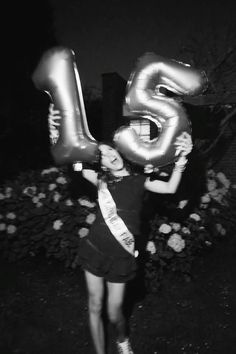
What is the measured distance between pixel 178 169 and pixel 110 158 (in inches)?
18.3

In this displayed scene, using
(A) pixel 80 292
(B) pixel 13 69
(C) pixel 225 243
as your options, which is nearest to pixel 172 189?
(A) pixel 80 292

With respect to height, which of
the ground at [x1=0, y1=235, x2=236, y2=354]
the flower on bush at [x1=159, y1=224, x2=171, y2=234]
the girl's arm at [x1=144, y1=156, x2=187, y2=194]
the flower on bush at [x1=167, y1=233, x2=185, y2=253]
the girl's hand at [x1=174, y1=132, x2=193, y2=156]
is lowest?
the ground at [x1=0, y1=235, x2=236, y2=354]

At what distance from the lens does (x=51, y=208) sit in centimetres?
399

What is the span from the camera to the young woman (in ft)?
7.19

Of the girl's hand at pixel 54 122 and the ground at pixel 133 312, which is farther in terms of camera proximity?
the ground at pixel 133 312

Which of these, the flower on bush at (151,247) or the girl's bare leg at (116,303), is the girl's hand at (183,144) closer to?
the girl's bare leg at (116,303)

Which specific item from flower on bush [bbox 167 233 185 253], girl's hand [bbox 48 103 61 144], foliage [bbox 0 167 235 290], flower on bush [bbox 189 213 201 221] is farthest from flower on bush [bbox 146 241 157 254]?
girl's hand [bbox 48 103 61 144]

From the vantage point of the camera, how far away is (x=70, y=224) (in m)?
3.75

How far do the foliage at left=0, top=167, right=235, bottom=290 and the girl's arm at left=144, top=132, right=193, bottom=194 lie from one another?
1.20m

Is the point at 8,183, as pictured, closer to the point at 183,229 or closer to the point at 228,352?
the point at 183,229

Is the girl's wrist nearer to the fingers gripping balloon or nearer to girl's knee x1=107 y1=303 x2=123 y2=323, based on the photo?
the fingers gripping balloon

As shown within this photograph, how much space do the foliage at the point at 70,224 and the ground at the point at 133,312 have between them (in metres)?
0.18

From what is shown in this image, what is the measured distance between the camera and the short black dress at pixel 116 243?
2.18 metres

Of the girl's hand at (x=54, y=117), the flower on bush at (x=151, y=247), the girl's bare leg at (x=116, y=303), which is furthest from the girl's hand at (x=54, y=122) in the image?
the flower on bush at (x=151, y=247)
